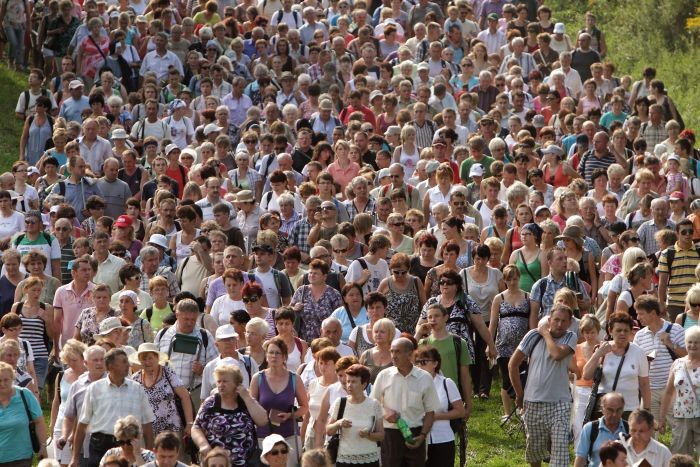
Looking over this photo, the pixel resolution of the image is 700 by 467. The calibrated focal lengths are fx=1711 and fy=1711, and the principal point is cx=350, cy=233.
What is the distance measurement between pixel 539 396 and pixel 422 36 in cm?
1579

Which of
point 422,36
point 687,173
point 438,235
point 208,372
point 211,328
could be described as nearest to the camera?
point 208,372

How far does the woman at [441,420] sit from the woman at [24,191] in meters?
8.50

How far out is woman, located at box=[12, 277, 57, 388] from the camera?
17594 mm

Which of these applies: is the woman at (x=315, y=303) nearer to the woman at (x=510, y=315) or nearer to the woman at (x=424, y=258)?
the woman at (x=424, y=258)

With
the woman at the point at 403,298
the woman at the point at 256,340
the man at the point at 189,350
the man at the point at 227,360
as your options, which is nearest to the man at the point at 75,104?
the woman at the point at 403,298

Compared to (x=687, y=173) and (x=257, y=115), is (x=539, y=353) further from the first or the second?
(x=257, y=115)

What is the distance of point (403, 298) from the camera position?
17.5m

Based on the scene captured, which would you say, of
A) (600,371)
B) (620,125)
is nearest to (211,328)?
(600,371)

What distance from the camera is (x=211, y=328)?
652 inches

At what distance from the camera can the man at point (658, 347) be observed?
15836 mm

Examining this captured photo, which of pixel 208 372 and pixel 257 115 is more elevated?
pixel 257 115

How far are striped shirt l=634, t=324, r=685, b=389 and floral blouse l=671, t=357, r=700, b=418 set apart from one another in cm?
68

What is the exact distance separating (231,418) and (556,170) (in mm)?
9939

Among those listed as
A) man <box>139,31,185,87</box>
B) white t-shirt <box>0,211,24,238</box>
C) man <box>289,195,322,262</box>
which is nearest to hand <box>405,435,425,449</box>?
man <box>289,195,322,262</box>
